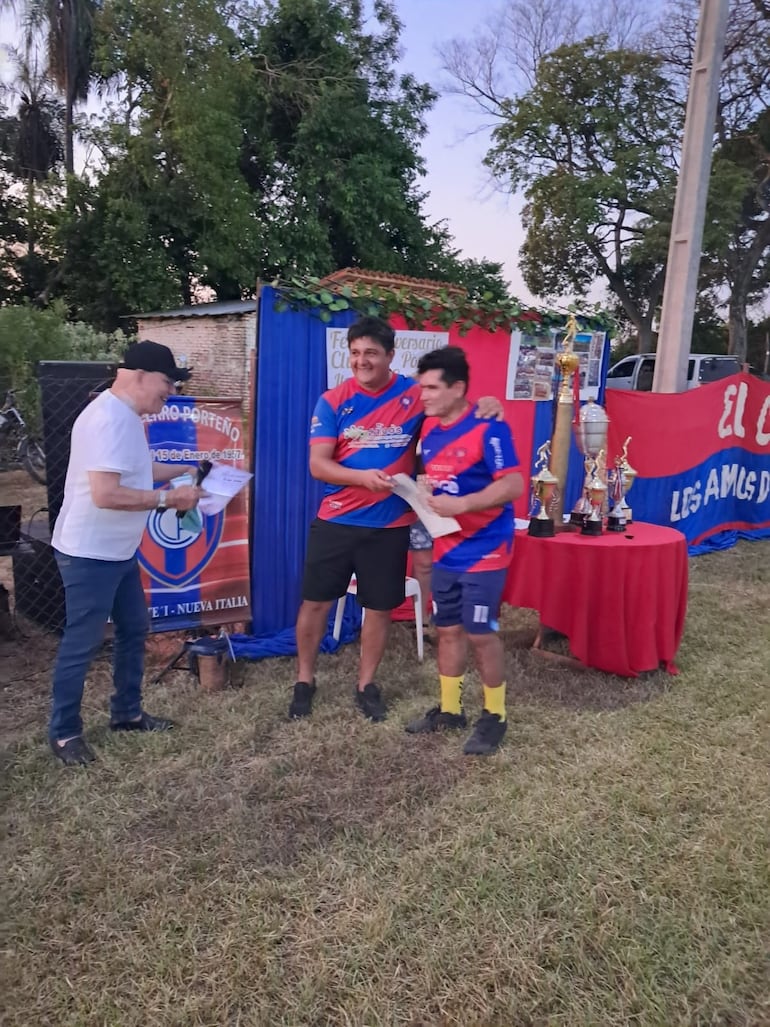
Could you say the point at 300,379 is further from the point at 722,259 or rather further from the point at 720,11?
the point at 722,259

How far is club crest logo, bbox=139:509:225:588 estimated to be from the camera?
13.7 ft

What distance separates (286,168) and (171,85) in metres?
3.68

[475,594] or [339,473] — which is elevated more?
[339,473]

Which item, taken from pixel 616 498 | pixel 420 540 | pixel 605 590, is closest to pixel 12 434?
pixel 420 540

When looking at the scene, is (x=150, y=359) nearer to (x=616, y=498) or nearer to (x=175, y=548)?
(x=175, y=548)

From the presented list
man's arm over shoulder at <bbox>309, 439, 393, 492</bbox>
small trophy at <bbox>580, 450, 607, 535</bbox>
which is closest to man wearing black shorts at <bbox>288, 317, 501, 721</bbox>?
man's arm over shoulder at <bbox>309, 439, 393, 492</bbox>

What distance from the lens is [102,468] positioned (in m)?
2.82

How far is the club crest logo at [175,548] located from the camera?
4176 mm

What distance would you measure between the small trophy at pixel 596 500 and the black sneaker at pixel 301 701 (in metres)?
1.75

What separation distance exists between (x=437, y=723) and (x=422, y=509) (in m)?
1.05

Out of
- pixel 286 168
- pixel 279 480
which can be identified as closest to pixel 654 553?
pixel 279 480

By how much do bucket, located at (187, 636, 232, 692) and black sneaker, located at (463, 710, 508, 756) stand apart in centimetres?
136

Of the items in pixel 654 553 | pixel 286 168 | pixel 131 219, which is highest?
pixel 286 168

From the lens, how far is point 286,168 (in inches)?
755
